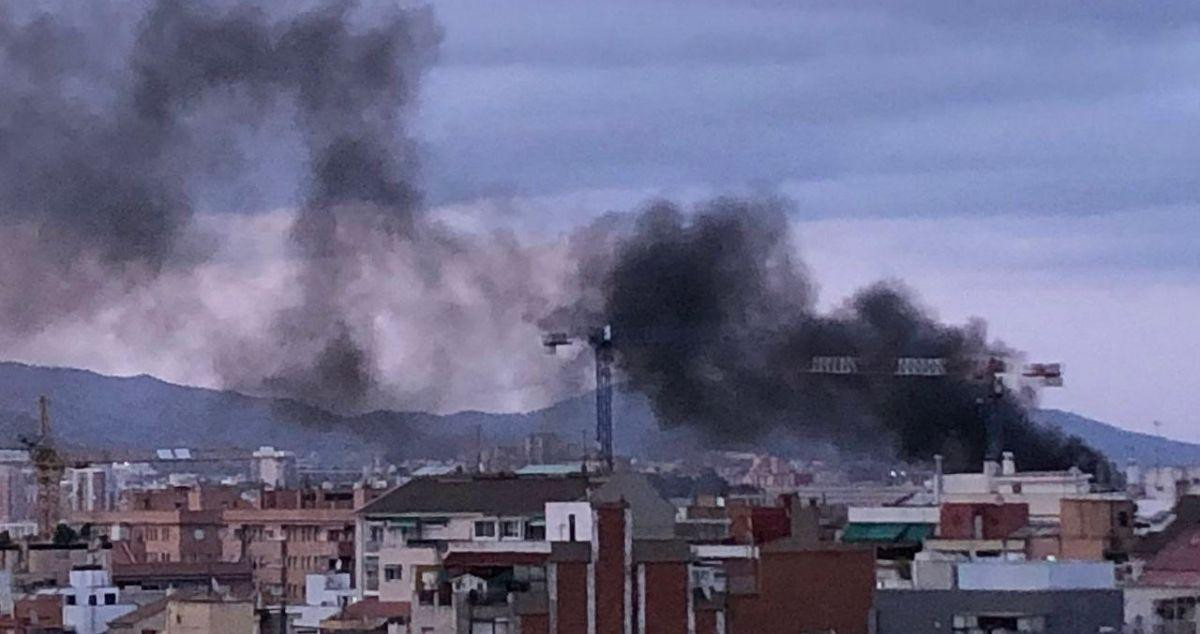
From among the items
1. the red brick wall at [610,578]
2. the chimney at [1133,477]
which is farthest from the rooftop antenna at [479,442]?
the red brick wall at [610,578]

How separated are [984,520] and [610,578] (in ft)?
74.1

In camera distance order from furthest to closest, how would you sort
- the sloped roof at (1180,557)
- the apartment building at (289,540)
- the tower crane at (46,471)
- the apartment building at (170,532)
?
the tower crane at (46,471), the apartment building at (170,532), the apartment building at (289,540), the sloped roof at (1180,557)

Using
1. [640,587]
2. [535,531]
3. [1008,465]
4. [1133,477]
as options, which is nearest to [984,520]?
[535,531]

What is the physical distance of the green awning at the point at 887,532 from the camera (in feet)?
226

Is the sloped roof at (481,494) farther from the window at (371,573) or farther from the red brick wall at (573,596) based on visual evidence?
the red brick wall at (573,596)

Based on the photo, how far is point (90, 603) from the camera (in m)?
70.6

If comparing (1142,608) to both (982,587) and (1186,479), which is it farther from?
(1186,479)

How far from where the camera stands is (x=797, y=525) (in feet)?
196

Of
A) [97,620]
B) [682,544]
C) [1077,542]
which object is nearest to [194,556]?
[97,620]

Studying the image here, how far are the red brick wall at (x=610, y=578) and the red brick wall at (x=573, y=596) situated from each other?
0.63 feet

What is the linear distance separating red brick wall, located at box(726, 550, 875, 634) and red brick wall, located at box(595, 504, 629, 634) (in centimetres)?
169

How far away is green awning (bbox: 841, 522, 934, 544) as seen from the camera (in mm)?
69000

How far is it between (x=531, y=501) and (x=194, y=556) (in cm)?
4962

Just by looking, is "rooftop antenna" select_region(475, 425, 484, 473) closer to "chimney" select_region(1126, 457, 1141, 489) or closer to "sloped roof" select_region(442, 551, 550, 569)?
"chimney" select_region(1126, 457, 1141, 489)
